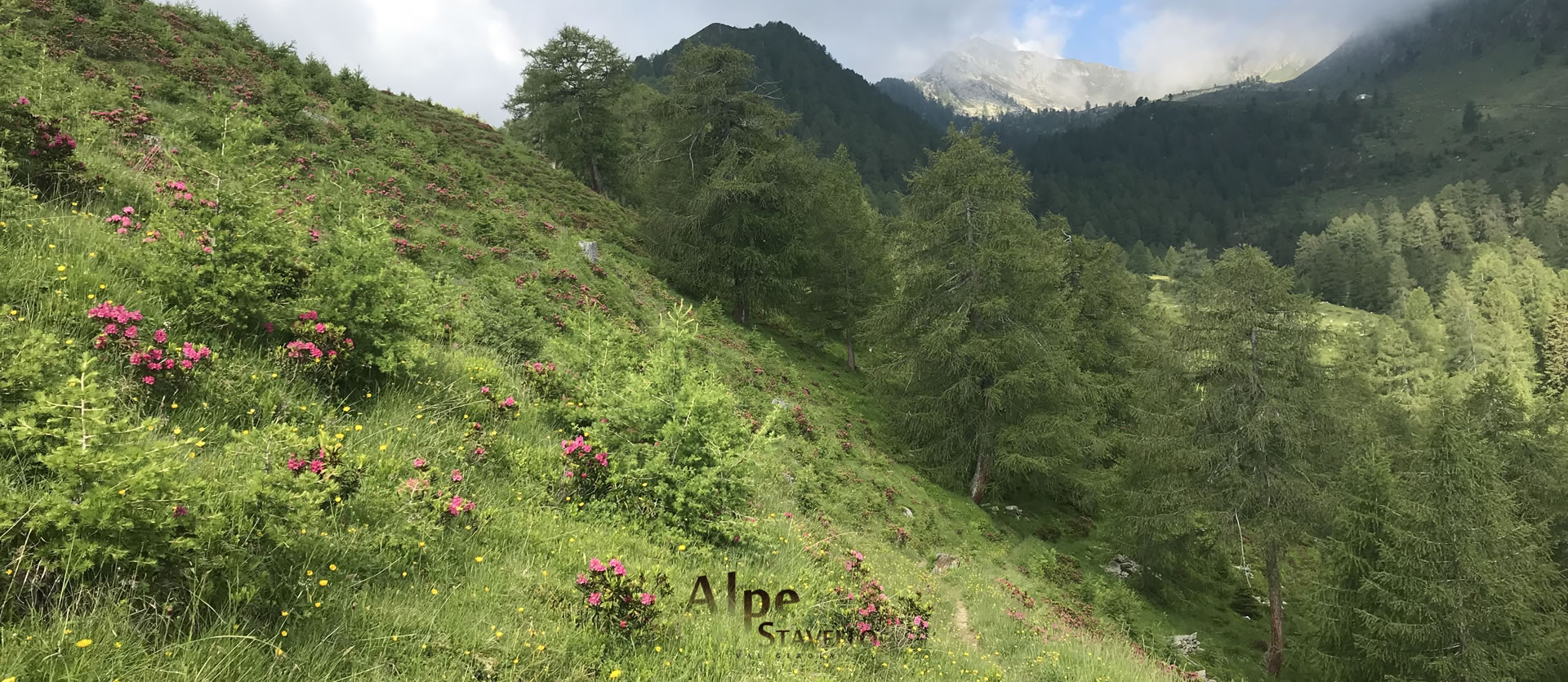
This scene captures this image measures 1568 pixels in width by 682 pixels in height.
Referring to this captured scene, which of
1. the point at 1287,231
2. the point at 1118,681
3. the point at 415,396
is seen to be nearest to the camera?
the point at 415,396

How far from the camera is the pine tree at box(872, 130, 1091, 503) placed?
19203 millimetres

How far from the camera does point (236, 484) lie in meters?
→ 3.23

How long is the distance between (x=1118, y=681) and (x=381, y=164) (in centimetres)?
2037

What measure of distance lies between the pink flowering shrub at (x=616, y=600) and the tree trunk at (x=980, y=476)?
1819cm

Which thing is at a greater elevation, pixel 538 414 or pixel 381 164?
pixel 381 164

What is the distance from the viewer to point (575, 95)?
115ft

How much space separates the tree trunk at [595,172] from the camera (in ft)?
117

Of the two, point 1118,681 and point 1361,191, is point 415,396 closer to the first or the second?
point 1118,681

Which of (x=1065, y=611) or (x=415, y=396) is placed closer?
(x=415, y=396)

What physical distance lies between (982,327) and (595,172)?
26.1 metres

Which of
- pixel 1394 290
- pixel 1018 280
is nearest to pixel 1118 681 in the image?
pixel 1018 280

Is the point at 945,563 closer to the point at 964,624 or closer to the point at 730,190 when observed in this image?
the point at 964,624

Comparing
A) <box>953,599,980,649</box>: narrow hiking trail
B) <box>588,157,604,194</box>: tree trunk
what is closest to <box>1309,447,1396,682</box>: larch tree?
<box>953,599,980,649</box>: narrow hiking trail

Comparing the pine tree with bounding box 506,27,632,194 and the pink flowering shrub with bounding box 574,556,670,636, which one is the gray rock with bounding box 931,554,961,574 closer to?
the pink flowering shrub with bounding box 574,556,670,636
